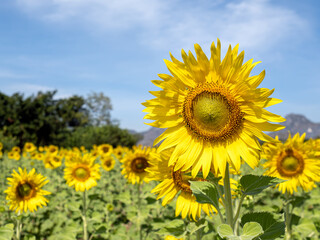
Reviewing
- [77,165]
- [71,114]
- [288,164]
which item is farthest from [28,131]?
[288,164]

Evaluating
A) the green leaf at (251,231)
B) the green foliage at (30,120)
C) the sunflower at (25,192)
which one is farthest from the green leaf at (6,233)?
the green foliage at (30,120)

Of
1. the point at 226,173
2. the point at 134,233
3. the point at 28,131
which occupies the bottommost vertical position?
the point at 134,233

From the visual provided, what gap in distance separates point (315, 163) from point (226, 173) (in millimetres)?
2626

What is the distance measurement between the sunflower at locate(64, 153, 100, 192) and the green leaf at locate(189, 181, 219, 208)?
3.83 metres

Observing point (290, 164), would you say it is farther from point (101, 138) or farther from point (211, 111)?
point (101, 138)

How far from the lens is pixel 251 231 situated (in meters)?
1.53

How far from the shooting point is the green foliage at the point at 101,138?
109 feet

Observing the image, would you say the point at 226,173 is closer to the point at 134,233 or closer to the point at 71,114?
the point at 134,233

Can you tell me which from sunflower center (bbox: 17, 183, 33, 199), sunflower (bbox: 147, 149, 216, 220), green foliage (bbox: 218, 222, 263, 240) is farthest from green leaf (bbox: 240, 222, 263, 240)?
sunflower center (bbox: 17, 183, 33, 199)

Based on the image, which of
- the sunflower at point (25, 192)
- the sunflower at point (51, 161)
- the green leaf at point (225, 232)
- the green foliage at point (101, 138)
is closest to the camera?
the green leaf at point (225, 232)

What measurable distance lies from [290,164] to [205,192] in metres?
2.51

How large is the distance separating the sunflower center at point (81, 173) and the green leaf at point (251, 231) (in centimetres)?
412

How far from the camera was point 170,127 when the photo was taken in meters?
1.75

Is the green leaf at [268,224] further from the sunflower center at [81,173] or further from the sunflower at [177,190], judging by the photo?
the sunflower center at [81,173]
